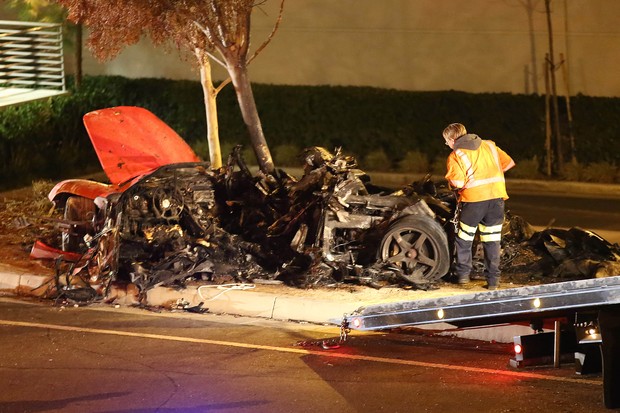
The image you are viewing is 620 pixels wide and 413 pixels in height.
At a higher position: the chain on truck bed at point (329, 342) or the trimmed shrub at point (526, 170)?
the trimmed shrub at point (526, 170)

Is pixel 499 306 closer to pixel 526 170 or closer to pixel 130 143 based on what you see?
pixel 130 143

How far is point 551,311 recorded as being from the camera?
6.12 m

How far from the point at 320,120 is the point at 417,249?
10325 mm

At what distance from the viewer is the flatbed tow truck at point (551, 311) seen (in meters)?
5.81

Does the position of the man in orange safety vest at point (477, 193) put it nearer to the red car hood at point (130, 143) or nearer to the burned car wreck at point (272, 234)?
the burned car wreck at point (272, 234)

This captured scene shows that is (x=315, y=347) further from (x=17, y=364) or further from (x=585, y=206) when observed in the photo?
(x=585, y=206)

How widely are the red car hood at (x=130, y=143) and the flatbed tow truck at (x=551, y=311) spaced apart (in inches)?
191

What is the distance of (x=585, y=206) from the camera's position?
50.7ft

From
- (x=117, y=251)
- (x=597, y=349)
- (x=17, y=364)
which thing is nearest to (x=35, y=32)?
(x=117, y=251)

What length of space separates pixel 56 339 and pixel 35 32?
13.6m

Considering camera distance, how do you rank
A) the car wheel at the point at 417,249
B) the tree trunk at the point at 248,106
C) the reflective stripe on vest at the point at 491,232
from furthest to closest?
the tree trunk at the point at 248,106 < the car wheel at the point at 417,249 < the reflective stripe on vest at the point at 491,232

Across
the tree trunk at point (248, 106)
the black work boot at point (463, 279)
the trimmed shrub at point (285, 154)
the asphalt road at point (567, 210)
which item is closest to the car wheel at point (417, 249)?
the black work boot at point (463, 279)

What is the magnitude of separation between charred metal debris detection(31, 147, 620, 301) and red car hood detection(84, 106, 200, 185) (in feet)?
2.33

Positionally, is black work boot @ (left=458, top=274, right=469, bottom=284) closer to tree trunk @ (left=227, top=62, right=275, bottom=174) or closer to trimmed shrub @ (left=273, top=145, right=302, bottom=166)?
tree trunk @ (left=227, top=62, right=275, bottom=174)
